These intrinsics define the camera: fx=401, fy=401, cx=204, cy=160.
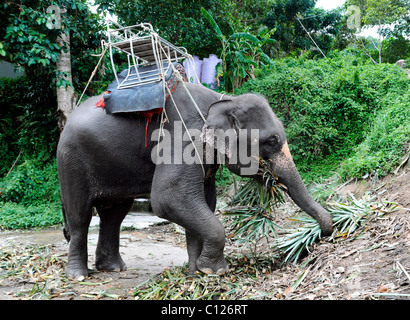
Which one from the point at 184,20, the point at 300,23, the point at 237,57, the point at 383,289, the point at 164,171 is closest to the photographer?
the point at 383,289

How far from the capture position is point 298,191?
3.89 m

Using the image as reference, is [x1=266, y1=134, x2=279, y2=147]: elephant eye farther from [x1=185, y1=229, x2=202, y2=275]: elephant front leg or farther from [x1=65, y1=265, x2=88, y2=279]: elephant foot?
[x1=65, y1=265, x2=88, y2=279]: elephant foot

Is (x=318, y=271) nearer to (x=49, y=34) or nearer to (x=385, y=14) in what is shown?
(x=49, y=34)

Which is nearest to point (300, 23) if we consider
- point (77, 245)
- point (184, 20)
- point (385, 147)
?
point (184, 20)

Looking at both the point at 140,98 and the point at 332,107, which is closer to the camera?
the point at 140,98

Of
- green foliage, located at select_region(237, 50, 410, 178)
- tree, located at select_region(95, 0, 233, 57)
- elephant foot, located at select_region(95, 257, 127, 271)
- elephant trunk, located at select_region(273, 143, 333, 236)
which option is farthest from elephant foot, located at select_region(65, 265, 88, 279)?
tree, located at select_region(95, 0, 233, 57)

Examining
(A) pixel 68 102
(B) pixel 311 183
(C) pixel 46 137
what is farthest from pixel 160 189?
(C) pixel 46 137

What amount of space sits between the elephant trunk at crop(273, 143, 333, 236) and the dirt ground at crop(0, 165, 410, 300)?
0.21 meters

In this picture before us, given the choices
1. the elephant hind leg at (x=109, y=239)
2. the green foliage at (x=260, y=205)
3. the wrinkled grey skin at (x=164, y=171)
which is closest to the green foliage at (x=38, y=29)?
the wrinkled grey skin at (x=164, y=171)

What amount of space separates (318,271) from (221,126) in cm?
159

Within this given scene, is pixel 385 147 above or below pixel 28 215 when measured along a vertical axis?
above

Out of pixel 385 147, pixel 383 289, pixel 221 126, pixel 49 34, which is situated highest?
pixel 49 34

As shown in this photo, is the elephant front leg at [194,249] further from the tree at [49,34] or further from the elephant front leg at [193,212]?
the tree at [49,34]

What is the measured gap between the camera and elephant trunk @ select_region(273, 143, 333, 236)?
12.6ft
